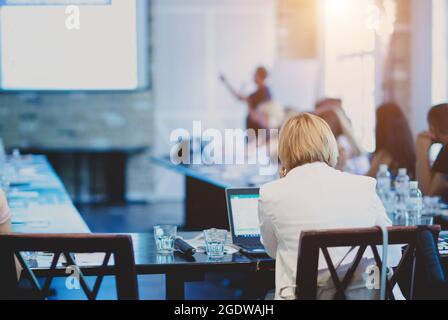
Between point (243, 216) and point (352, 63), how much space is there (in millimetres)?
5600

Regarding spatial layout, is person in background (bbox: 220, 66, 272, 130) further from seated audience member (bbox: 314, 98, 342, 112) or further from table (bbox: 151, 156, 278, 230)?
seated audience member (bbox: 314, 98, 342, 112)

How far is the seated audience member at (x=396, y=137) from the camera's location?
18.9 ft

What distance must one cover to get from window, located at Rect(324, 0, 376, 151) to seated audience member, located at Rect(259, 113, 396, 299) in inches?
204

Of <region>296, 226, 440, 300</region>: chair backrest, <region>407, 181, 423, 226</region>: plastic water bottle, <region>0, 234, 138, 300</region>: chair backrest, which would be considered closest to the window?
<region>407, 181, 423, 226</region>: plastic water bottle

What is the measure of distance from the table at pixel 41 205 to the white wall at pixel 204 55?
10.7 feet

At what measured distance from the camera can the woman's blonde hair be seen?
285 centimetres

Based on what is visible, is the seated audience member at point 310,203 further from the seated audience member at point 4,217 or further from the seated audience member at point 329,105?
the seated audience member at point 329,105

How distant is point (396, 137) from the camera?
5.78m

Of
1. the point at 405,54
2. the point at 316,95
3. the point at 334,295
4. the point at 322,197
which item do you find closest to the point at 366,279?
the point at 334,295

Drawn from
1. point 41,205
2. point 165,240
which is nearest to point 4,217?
point 165,240

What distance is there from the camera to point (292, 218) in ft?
9.09

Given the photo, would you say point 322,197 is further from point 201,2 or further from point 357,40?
point 201,2

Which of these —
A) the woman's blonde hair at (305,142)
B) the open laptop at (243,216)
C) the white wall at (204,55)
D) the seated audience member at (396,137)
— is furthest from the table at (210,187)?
the woman's blonde hair at (305,142)

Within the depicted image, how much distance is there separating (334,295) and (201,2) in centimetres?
809
